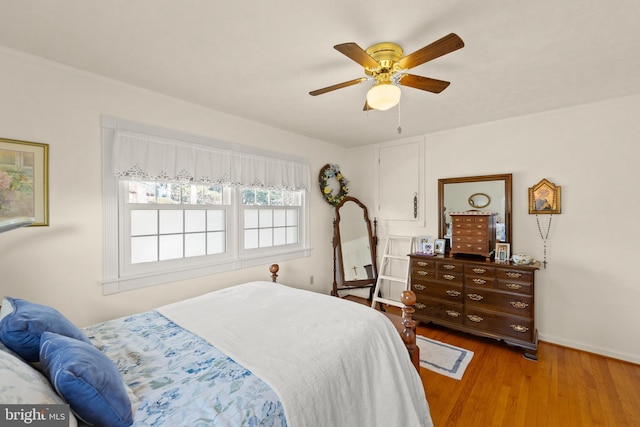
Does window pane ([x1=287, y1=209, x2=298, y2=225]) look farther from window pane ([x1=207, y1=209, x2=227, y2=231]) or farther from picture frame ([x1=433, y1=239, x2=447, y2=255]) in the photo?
picture frame ([x1=433, y1=239, x2=447, y2=255])

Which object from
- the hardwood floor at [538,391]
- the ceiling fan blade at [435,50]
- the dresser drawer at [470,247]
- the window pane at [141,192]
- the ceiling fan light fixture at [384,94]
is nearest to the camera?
the ceiling fan blade at [435,50]

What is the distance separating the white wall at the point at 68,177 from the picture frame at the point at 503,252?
3.39 metres

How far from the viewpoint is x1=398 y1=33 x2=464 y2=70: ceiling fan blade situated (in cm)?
137

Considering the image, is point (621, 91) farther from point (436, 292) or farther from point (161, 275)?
point (161, 275)

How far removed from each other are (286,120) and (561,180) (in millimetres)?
3031

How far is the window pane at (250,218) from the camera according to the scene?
10.9 feet

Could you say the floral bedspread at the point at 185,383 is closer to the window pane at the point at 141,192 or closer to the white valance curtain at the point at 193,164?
the window pane at the point at 141,192

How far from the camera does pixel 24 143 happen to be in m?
1.88

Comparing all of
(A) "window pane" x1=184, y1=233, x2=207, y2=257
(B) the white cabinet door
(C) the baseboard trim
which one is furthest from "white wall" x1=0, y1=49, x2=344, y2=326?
(C) the baseboard trim

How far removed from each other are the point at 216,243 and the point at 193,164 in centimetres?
88

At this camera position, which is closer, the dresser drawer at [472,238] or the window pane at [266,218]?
the dresser drawer at [472,238]

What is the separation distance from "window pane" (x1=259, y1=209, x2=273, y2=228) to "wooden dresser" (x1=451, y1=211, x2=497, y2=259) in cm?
223

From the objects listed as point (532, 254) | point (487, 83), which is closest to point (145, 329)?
point (487, 83)

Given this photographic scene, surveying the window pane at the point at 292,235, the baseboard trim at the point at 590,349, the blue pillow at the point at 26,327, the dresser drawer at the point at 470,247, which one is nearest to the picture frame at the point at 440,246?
the dresser drawer at the point at 470,247
